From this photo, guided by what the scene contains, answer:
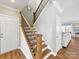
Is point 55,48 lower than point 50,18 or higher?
lower

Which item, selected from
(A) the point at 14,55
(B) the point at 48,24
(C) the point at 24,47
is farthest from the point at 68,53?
(A) the point at 14,55

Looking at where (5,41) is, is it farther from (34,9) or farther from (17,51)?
(34,9)

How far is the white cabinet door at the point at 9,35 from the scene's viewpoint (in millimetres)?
4126

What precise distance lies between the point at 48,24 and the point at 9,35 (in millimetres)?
2785

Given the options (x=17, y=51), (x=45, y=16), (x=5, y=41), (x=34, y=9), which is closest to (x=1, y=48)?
(x=5, y=41)

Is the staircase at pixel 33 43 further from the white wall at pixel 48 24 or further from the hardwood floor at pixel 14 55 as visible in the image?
the hardwood floor at pixel 14 55

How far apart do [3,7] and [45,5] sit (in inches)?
127

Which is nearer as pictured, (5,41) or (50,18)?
(5,41)

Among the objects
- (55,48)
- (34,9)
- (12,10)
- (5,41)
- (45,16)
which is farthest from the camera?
(34,9)

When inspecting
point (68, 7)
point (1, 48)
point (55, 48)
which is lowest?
point (55, 48)

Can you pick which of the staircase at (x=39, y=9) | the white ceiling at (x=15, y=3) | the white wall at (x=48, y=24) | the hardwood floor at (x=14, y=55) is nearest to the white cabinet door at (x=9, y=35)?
the hardwood floor at (x=14, y=55)

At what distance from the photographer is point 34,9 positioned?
8.18 m

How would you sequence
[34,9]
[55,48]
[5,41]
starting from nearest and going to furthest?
[5,41] < [55,48] < [34,9]

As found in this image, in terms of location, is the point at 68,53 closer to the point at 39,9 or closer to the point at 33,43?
the point at 33,43
